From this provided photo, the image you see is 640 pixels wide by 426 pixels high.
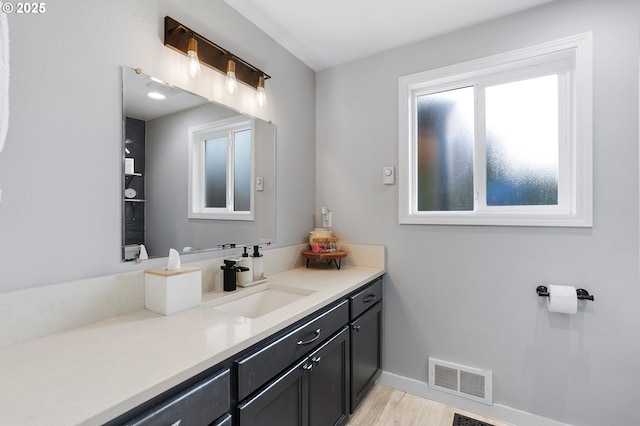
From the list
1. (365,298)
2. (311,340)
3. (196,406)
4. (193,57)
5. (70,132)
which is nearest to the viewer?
(196,406)

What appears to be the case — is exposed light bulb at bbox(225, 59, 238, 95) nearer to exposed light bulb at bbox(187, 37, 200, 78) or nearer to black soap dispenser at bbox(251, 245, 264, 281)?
exposed light bulb at bbox(187, 37, 200, 78)

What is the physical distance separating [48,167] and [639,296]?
8.90 ft

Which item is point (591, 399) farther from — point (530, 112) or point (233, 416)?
point (233, 416)

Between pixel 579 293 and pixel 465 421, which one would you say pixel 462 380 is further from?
pixel 579 293

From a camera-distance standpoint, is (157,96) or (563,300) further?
(563,300)

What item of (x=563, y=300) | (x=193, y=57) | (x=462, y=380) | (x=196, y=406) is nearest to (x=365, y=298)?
(x=462, y=380)

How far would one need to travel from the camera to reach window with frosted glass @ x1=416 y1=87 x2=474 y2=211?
2082 millimetres

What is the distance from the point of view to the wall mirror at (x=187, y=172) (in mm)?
1311

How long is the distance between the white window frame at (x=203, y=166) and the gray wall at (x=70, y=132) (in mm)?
289

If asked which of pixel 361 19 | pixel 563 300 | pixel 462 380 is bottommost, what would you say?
pixel 462 380

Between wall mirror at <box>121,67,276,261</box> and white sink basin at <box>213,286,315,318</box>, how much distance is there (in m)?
0.32

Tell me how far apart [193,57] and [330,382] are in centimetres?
176

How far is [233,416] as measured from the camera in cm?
98

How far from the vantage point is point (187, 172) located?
1525mm
